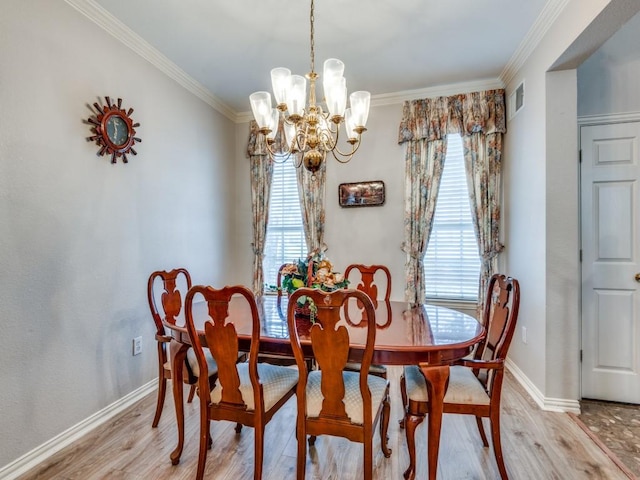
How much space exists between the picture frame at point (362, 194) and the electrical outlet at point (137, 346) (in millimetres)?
2388

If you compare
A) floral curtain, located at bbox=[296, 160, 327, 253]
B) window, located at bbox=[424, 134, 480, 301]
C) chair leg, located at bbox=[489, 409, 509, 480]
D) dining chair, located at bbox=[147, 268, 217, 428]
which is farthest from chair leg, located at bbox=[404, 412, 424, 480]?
floral curtain, located at bbox=[296, 160, 327, 253]

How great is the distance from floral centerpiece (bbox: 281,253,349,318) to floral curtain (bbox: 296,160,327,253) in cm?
166

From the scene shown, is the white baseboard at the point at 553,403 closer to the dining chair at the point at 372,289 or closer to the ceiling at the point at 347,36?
the dining chair at the point at 372,289

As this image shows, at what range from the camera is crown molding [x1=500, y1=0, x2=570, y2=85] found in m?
2.20

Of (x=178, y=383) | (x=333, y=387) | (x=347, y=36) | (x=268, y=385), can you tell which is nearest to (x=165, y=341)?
(x=178, y=383)

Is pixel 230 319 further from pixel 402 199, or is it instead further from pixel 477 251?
pixel 477 251

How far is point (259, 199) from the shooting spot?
398cm

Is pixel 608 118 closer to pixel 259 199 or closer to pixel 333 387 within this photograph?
pixel 333 387

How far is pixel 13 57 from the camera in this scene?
1.77 m

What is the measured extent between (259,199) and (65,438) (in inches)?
→ 109

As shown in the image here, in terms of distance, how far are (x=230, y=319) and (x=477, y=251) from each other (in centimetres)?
262

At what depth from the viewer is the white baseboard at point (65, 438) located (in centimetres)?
172

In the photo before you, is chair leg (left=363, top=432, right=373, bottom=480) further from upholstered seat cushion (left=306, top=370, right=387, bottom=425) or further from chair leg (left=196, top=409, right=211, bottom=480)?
chair leg (left=196, top=409, right=211, bottom=480)

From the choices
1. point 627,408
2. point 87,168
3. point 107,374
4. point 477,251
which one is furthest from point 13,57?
point 627,408
